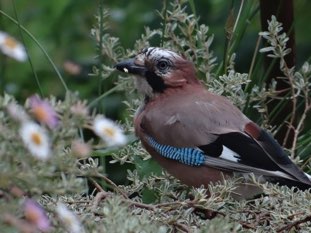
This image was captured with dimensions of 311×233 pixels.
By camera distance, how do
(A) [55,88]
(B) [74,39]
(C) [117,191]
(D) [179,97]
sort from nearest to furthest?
(C) [117,191] < (D) [179,97] < (A) [55,88] < (B) [74,39]

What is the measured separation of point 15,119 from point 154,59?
5.32 ft

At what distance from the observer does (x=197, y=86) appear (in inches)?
137

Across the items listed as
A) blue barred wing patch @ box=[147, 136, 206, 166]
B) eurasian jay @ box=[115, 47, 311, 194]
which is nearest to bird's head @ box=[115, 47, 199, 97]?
eurasian jay @ box=[115, 47, 311, 194]

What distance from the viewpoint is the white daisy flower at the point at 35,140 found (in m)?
1.84

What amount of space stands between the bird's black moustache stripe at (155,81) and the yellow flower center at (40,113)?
5.34ft

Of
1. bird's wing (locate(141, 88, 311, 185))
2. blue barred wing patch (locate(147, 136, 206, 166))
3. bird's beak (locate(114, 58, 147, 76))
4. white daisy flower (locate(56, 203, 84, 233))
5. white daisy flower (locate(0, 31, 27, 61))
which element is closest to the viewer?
white daisy flower (locate(56, 203, 84, 233))

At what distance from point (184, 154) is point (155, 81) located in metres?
0.46

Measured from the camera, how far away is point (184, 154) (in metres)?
3.15

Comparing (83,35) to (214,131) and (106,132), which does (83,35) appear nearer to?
(214,131)

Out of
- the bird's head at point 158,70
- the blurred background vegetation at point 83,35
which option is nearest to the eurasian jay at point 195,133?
the bird's head at point 158,70

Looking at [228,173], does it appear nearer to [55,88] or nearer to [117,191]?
[117,191]

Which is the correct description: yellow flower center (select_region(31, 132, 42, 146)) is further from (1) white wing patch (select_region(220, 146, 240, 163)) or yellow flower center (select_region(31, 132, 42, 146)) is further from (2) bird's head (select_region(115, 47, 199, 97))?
(2) bird's head (select_region(115, 47, 199, 97))

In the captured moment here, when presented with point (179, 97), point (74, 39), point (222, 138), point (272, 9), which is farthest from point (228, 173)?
point (74, 39)

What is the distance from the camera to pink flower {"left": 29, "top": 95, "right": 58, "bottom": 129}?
1.89 meters
